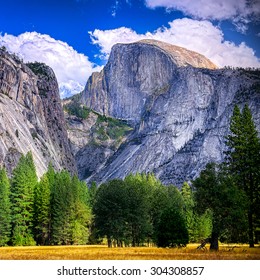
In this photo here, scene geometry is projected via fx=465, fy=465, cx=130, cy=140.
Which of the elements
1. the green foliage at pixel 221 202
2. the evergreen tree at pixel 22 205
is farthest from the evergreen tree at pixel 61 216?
the green foliage at pixel 221 202

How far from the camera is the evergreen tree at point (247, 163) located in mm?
30016

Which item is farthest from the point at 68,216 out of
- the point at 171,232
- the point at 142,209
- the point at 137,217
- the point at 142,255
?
the point at 142,255

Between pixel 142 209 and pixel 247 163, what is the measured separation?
16.0 metres

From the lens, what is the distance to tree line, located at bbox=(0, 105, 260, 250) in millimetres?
28688

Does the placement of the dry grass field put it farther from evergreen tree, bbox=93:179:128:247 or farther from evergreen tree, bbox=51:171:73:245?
evergreen tree, bbox=51:171:73:245

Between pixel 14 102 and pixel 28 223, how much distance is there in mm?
84111

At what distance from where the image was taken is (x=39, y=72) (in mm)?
168000

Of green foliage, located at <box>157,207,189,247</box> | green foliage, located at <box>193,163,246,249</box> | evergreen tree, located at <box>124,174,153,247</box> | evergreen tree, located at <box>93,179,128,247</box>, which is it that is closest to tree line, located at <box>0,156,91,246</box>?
evergreen tree, located at <box>93,179,128,247</box>

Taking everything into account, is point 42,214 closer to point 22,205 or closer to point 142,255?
point 22,205

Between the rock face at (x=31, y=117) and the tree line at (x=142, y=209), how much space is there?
38136mm

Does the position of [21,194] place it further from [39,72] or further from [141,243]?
[39,72]

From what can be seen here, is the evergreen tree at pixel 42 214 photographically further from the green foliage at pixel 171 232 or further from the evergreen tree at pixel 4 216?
the green foliage at pixel 171 232

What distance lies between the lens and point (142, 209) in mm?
44469

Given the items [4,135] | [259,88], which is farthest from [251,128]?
[259,88]
